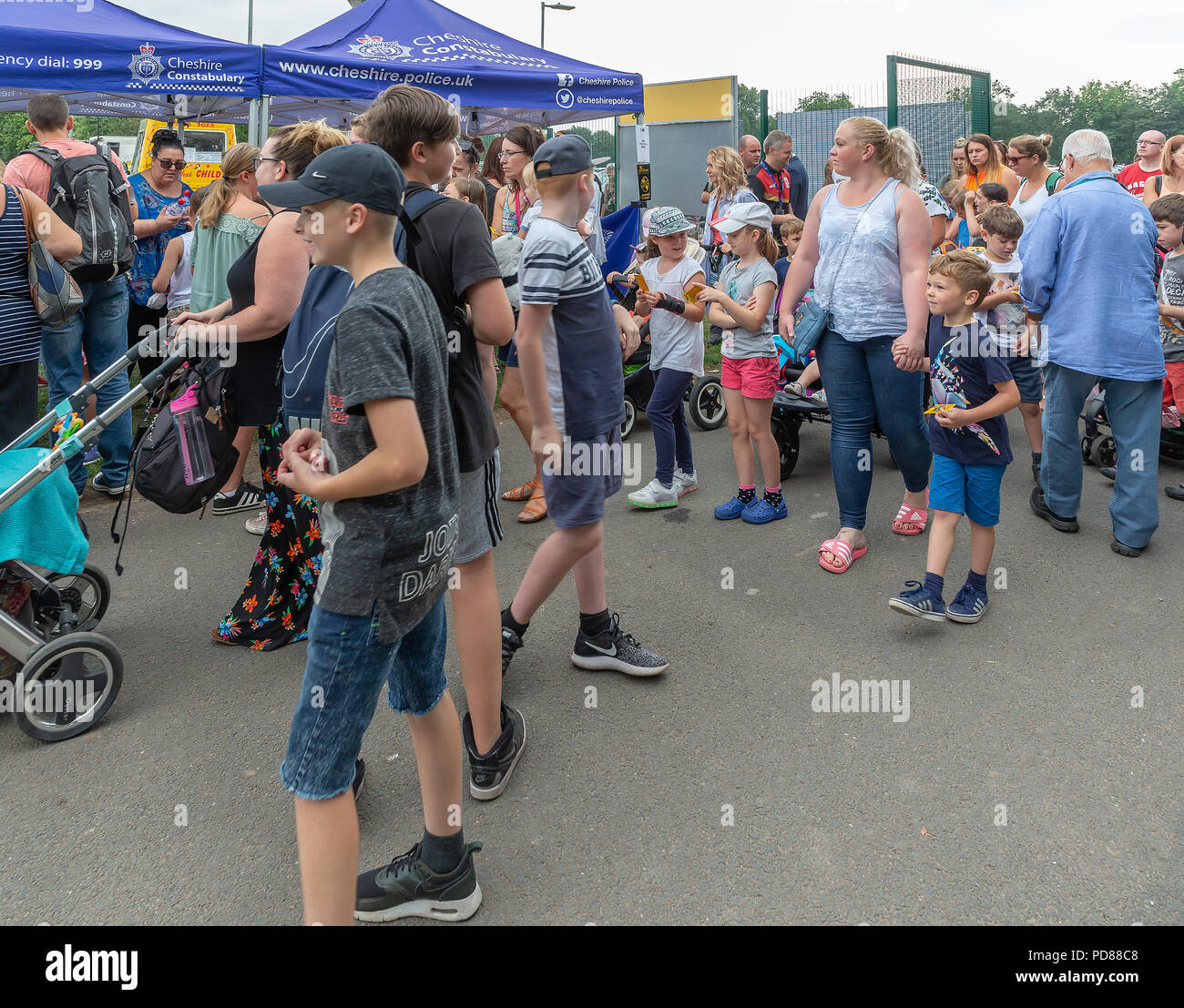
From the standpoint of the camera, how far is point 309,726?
6.95 ft

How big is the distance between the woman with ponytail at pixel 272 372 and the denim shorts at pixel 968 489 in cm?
275

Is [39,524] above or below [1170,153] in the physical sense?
below

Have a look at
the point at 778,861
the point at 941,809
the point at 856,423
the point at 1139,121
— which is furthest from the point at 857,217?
the point at 1139,121

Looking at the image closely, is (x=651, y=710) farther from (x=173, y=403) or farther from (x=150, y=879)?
(x=173, y=403)

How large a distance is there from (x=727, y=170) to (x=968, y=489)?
15.6ft

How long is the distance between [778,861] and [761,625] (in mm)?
1756

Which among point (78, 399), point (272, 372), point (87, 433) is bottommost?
point (87, 433)

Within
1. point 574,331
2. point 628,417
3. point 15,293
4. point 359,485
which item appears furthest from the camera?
point 628,417

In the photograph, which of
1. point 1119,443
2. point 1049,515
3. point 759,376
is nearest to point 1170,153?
point 1119,443

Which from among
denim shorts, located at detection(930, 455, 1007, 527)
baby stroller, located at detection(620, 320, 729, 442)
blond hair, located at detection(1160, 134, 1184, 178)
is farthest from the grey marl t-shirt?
blond hair, located at detection(1160, 134, 1184, 178)

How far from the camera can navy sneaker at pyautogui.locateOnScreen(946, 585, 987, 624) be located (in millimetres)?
4449

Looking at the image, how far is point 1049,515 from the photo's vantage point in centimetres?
577

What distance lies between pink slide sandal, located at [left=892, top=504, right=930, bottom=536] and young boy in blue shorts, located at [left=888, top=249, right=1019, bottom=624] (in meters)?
1.13

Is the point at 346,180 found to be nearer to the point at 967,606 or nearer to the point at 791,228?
the point at 967,606
